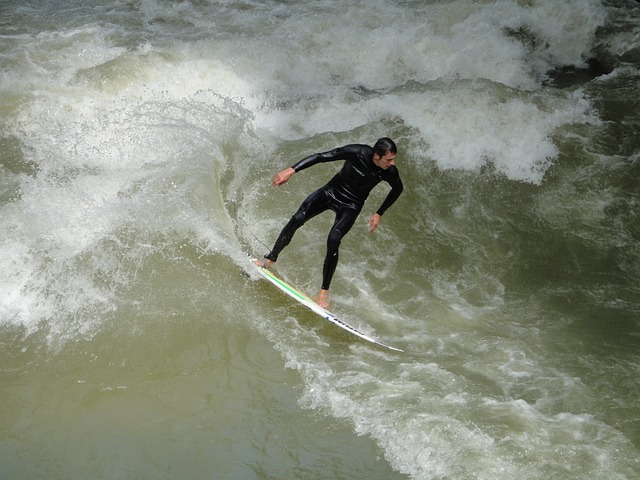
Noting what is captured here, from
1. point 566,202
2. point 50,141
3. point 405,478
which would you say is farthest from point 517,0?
point 405,478

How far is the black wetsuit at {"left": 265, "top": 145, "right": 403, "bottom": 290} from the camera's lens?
6043 millimetres

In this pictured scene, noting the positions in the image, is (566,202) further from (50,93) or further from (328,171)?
(50,93)

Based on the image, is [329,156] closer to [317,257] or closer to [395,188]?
[395,188]

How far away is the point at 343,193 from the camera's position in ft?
20.4

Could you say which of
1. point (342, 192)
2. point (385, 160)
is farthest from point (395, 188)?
point (342, 192)

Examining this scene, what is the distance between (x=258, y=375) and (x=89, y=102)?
4968 mm

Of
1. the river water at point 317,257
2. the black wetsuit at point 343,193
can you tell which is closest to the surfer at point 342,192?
the black wetsuit at point 343,193

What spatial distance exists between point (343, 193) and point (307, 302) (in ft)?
3.23

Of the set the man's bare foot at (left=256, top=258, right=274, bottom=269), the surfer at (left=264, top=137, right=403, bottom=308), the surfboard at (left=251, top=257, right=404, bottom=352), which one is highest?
the surfer at (left=264, top=137, right=403, bottom=308)

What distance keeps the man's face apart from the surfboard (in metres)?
1.27

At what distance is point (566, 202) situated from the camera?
25.4 feet

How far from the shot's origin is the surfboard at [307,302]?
5738mm

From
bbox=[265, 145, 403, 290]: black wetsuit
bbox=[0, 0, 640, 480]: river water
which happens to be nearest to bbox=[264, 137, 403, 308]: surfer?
bbox=[265, 145, 403, 290]: black wetsuit

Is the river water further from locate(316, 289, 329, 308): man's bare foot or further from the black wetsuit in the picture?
the black wetsuit
